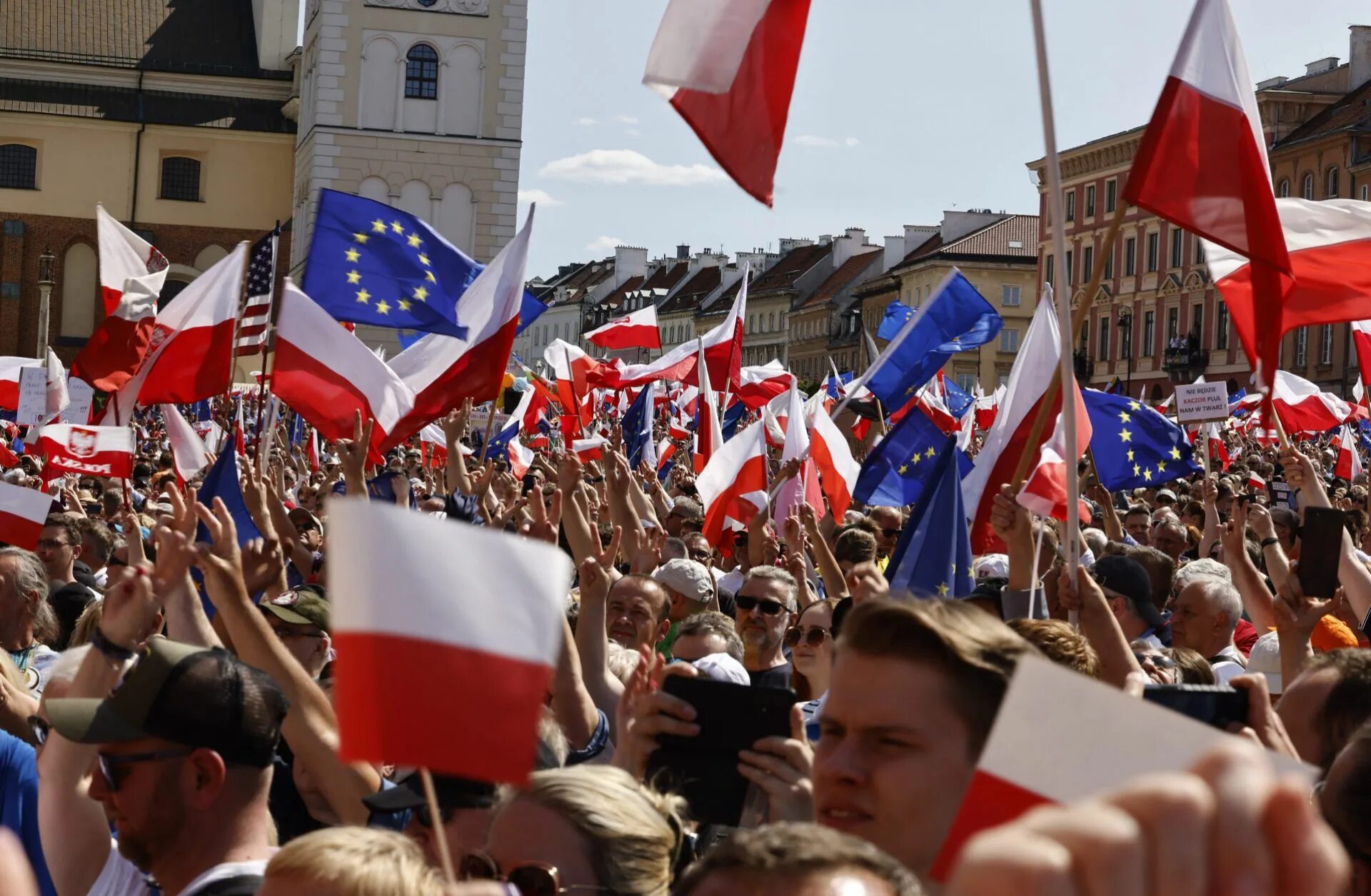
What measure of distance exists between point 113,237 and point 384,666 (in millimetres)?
13097

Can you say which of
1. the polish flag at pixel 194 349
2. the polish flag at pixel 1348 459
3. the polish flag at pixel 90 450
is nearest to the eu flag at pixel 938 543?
the polish flag at pixel 194 349

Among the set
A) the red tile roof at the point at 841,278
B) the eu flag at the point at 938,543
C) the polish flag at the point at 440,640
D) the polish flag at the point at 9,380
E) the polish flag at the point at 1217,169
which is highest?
the red tile roof at the point at 841,278

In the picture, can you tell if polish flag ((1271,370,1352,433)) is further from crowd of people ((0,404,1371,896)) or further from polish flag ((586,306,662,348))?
crowd of people ((0,404,1371,896))

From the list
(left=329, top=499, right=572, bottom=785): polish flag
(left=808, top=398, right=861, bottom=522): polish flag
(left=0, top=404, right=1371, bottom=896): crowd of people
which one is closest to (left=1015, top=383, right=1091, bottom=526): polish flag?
(left=0, top=404, right=1371, bottom=896): crowd of people

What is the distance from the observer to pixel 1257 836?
1.04m

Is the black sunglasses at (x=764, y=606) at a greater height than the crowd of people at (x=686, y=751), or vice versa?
Answer: the crowd of people at (x=686, y=751)

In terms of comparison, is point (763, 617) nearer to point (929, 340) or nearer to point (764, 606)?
point (764, 606)

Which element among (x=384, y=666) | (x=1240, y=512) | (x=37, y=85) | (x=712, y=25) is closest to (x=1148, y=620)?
(x=1240, y=512)

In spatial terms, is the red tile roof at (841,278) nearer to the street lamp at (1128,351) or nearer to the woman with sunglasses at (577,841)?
the street lamp at (1128,351)

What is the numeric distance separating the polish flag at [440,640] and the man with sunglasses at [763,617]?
4.55 m

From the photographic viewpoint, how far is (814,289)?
99.2 meters

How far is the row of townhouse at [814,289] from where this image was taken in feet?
260

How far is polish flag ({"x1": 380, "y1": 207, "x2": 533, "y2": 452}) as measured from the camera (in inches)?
366

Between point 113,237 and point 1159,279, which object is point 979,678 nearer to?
point 113,237
